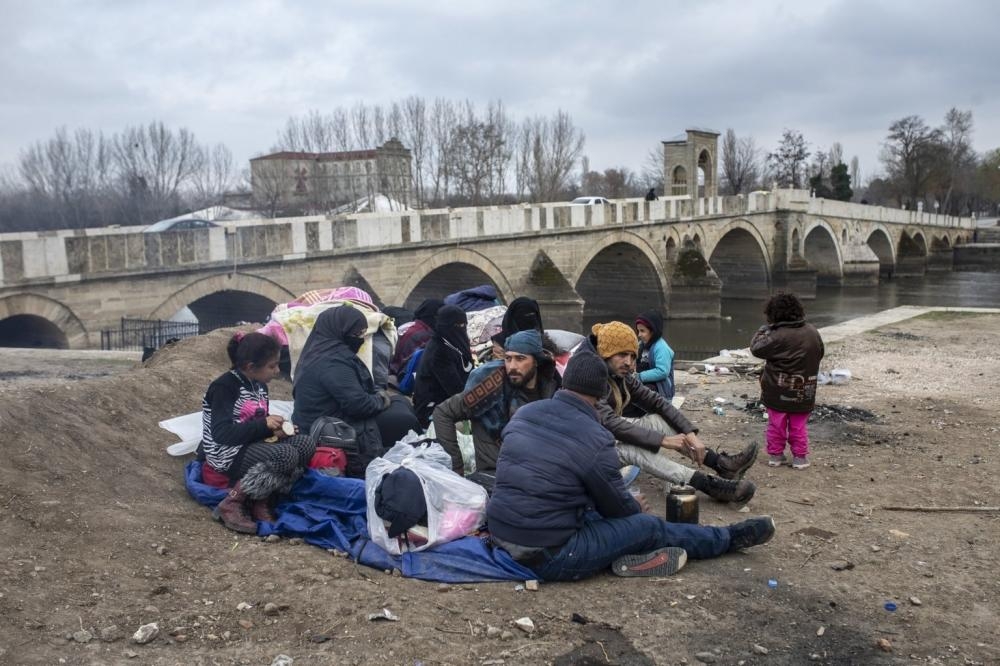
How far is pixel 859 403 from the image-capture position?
773 centimetres

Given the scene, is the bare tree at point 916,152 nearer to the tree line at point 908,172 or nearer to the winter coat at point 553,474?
the tree line at point 908,172

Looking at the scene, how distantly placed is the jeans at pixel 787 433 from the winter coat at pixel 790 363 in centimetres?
6

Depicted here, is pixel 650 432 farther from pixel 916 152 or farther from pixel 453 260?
pixel 916 152

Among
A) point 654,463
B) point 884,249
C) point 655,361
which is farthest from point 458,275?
point 884,249

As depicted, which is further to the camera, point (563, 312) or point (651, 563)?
point (563, 312)

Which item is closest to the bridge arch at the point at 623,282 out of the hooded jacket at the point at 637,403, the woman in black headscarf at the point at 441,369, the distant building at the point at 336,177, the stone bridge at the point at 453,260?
the stone bridge at the point at 453,260

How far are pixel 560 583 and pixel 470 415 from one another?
0.97 m

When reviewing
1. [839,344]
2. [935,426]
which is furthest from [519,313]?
[839,344]

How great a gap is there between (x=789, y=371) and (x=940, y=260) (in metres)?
53.9

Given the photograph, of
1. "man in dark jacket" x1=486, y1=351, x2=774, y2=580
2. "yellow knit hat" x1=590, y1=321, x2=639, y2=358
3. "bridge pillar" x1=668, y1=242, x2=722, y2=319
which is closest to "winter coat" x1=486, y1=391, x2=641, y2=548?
"man in dark jacket" x1=486, y1=351, x2=774, y2=580

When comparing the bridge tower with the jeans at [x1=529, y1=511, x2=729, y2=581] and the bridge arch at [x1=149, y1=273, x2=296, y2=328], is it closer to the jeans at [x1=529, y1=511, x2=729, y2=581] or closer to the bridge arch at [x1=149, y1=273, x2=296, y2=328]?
the bridge arch at [x1=149, y1=273, x2=296, y2=328]

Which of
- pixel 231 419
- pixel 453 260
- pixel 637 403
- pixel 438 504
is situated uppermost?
pixel 453 260

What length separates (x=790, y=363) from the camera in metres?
5.66

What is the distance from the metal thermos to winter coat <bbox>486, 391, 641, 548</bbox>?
79 cm
